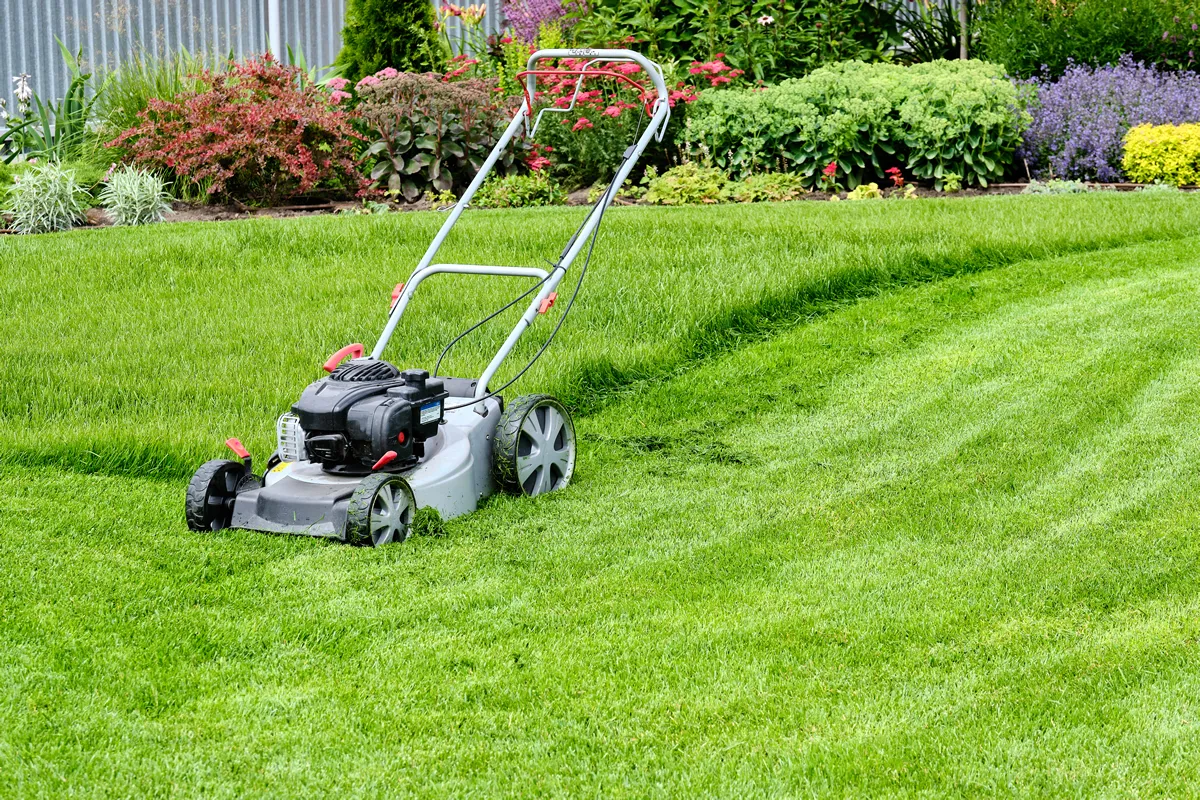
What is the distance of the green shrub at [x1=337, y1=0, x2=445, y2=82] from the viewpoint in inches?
523

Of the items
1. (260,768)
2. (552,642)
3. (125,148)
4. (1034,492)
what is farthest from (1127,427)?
(125,148)

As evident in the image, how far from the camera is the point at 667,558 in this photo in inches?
159

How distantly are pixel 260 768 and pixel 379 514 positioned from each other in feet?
4.59

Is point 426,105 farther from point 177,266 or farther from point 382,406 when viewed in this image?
point 382,406

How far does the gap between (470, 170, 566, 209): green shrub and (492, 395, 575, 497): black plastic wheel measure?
5.91 m

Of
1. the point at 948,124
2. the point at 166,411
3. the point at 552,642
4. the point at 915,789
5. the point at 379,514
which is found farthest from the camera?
the point at 948,124

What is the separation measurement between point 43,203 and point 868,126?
649cm

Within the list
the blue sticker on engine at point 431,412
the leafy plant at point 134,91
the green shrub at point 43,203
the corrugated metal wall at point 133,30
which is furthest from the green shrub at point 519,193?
the blue sticker on engine at point 431,412

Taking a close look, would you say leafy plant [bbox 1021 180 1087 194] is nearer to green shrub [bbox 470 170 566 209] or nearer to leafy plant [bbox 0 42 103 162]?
green shrub [bbox 470 170 566 209]

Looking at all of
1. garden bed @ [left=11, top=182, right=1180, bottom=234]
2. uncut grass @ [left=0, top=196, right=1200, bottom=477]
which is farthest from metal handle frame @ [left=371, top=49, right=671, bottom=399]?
garden bed @ [left=11, top=182, right=1180, bottom=234]

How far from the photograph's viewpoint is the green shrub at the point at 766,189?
1048 cm

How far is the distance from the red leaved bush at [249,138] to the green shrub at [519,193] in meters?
1.10

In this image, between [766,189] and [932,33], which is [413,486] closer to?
[766,189]

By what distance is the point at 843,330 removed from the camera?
7.03m
